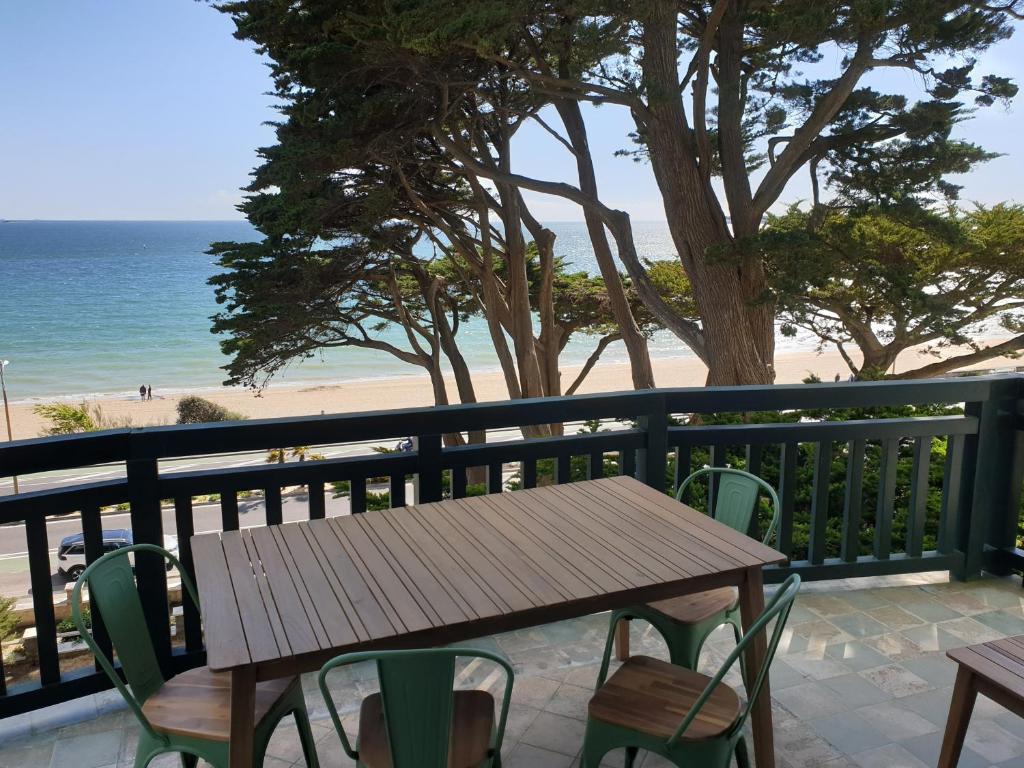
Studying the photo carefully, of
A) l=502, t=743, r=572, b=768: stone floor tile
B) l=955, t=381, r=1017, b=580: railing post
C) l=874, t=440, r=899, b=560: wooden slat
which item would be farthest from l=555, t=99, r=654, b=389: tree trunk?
l=502, t=743, r=572, b=768: stone floor tile

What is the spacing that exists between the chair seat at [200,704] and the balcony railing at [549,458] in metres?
0.68

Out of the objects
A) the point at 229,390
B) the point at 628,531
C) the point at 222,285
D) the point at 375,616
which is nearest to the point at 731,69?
the point at 222,285

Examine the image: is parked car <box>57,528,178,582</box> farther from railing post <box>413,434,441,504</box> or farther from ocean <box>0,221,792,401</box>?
ocean <box>0,221,792,401</box>

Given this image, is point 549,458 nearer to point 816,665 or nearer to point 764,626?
point 816,665

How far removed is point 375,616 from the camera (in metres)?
1.75

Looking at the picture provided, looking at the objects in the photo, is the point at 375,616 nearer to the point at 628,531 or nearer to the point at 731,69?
the point at 628,531

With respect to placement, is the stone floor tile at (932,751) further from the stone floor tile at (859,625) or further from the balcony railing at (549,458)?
the balcony railing at (549,458)

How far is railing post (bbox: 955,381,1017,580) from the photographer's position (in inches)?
138

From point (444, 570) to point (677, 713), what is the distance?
2.11 ft

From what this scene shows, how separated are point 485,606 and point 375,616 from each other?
0.24 meters

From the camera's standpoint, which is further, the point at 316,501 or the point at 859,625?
the point at 859,625

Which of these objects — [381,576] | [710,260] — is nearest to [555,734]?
[381,576]

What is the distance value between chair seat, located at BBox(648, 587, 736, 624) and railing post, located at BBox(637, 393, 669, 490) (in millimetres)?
741

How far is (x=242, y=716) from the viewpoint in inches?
64.7
